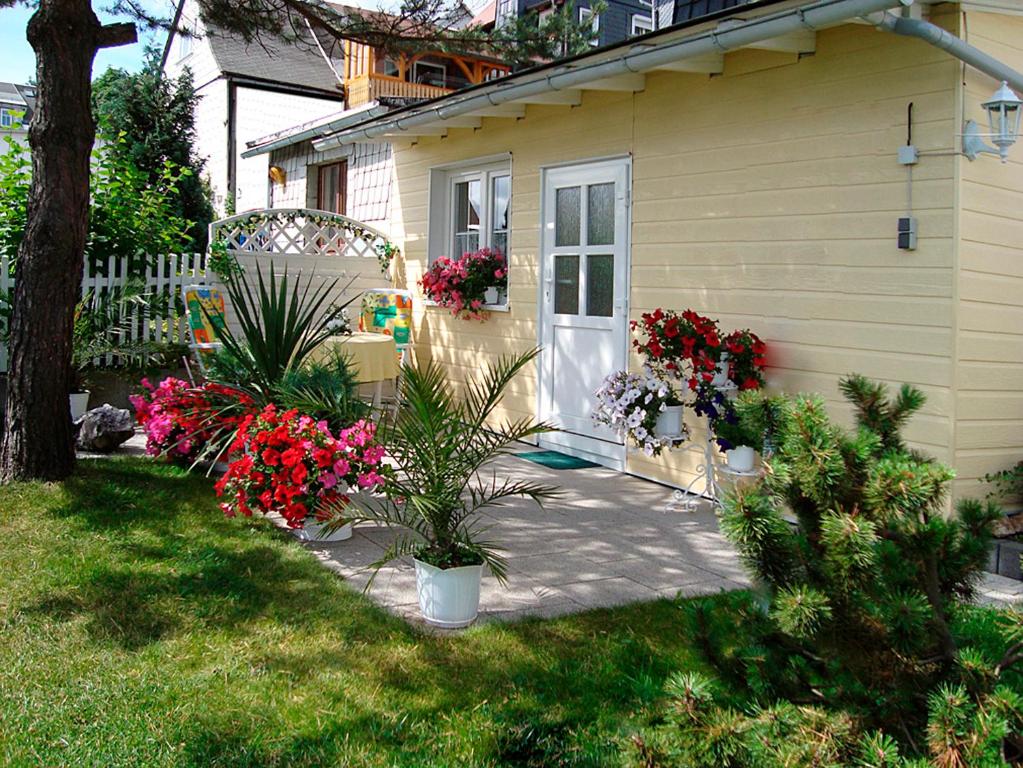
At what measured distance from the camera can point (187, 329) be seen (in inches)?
350

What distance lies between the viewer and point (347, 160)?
12133 mm

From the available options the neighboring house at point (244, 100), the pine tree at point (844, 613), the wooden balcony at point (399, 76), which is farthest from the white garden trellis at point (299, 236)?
the wooden balcony at point (399, 76)

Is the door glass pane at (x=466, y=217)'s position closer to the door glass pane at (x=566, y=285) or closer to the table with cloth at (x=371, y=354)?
the table with cloth at (x=371, y=354)

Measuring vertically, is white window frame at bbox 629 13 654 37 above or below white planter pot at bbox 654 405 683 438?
above

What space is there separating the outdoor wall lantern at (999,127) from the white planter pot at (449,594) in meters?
3.19

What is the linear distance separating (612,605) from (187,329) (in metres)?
6.11

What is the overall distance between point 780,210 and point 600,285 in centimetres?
181

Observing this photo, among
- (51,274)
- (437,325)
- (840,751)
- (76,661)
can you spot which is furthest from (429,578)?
(437,325)

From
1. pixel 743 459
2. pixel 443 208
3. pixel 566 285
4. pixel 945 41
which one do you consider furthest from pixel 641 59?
pixel 443 208

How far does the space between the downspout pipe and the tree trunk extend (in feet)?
14.8

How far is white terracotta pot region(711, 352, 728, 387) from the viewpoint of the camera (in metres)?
5.61

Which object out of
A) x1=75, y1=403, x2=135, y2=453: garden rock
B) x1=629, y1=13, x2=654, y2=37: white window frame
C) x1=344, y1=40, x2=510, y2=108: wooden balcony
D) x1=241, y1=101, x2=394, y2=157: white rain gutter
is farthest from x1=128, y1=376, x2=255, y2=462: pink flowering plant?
x1=629, y1=13, x2=654, y2=37: white window frame

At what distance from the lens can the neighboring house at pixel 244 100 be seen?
18.6 metres

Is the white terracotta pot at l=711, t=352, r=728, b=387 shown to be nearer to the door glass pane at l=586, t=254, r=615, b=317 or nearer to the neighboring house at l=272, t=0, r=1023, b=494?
the neighboring house at l=272, t=0, r=1023, b=494
